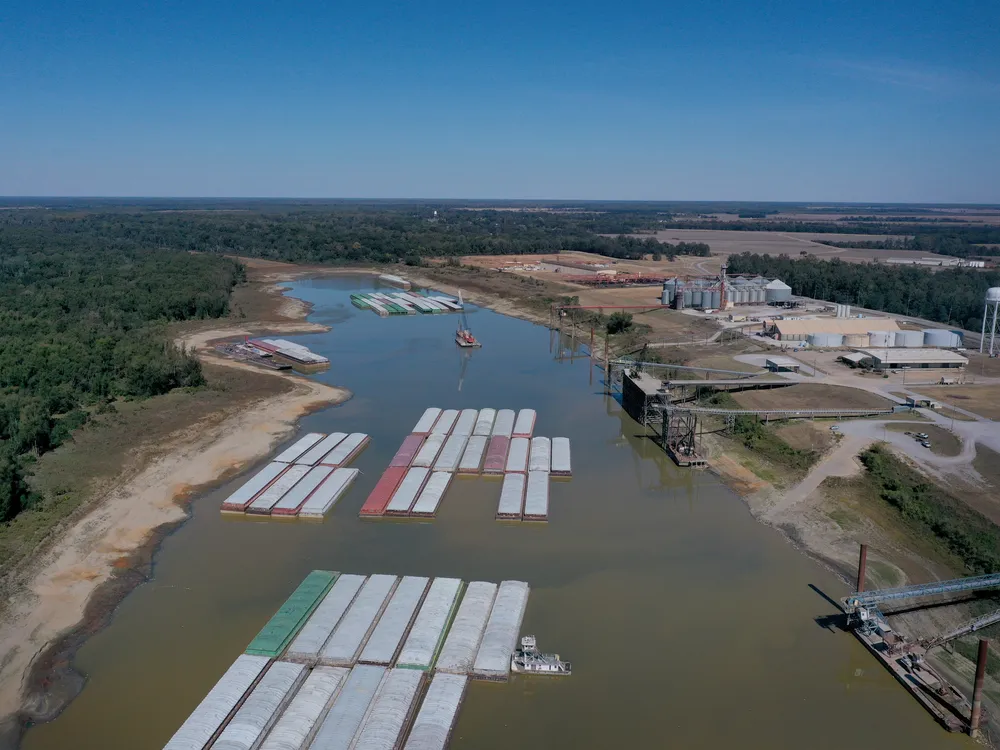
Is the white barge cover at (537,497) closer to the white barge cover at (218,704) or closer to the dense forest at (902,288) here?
the white barge cover at (218,704)

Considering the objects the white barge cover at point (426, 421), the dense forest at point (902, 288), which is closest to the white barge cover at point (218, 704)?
the white barge cover at point (426, 421)

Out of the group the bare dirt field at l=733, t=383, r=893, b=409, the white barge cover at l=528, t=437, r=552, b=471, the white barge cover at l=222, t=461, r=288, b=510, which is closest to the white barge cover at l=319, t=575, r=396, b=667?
the white barge cover at l=222, t=461, r=288, b=510

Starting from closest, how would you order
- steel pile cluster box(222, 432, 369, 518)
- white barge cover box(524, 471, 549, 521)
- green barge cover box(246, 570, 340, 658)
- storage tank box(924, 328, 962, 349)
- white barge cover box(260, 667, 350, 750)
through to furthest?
1. white barge cover box(260, 667, 350, 750)
2. green barge cover box(246, 570, 340, 658)
3. white barge cover box(524, 471, 549, 521)
4. steel pile cluster box(222, 432, 369, 518)
5. storage tank box(924, 328, 962, 349)

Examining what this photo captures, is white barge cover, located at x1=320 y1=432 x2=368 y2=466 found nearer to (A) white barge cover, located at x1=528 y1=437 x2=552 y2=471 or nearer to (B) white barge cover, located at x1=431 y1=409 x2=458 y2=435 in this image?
(B) white barge cover, located at x1=431 y1=409 x2=458 y2=435

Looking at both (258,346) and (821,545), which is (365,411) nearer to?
(258,346)

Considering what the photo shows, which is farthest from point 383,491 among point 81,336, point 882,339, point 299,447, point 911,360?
point 882,339

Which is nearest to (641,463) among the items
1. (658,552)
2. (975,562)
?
(658,552)

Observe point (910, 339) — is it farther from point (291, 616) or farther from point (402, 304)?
point (402, 304)
